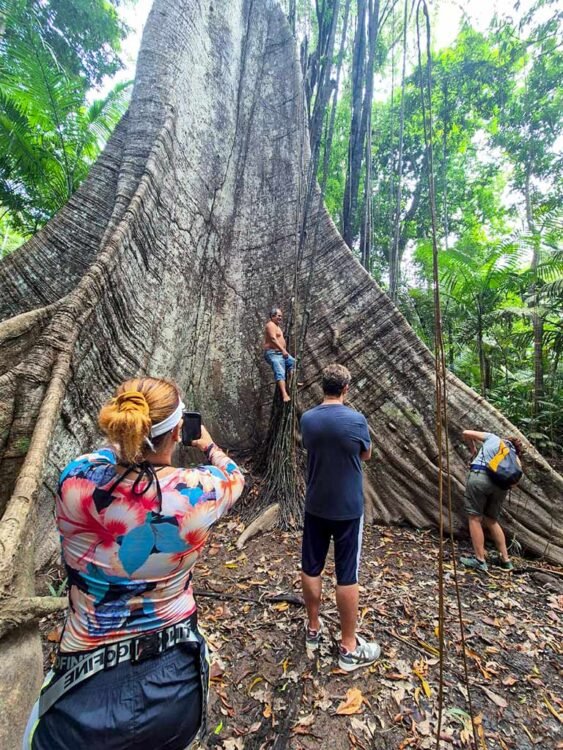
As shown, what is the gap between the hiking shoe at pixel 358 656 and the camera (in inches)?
75.3

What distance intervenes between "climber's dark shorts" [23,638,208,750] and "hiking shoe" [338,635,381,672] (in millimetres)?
1172

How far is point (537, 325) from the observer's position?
19.4 ft

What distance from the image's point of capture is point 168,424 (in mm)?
1008

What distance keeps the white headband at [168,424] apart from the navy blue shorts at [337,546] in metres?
1.17

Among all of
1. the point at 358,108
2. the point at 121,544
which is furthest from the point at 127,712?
the point at 358,108

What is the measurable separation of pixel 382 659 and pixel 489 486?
1.60m

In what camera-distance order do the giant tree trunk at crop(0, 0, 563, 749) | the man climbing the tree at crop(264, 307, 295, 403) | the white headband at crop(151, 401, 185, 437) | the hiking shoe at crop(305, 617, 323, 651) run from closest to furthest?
the white headband at crop(151, 401, 185, 437)
the hiking shoe at crop(305, 617, 323, 651)
the giant tree trunk at crop(0, 0, 563, 749)
the man climbing the tree at crop(264, 307, 295, 403)

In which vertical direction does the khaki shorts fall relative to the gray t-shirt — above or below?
below

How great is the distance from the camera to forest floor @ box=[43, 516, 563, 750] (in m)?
1.67

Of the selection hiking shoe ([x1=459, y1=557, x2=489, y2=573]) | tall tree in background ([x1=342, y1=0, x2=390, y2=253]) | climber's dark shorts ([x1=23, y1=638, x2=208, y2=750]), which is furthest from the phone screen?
tall tree in background ([x1=342, y1=0, x2=390, y2=253])

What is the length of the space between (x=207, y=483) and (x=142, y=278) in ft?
7.85

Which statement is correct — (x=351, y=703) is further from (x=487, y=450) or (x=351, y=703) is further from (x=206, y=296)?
(x=206, y=296)

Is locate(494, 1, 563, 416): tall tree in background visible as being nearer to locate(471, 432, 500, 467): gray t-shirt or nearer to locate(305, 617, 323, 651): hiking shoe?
locate(471, 432, 500, 467): gray t-shirt

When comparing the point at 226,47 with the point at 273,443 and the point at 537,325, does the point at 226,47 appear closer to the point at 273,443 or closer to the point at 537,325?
the point at 273,443
